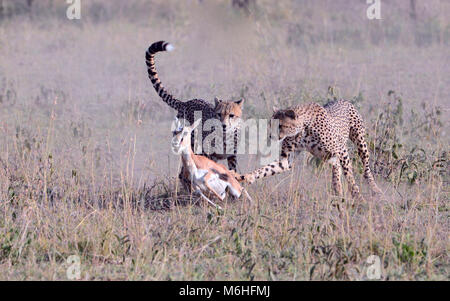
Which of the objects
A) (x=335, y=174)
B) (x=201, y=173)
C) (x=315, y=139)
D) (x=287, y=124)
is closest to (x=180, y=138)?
(x=201, y=173)

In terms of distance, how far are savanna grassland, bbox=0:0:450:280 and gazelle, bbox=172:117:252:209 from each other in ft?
0.35

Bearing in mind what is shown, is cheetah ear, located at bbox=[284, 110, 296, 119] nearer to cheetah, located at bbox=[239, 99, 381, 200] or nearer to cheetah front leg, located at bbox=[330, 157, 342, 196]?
cheetah, located at bbox=[239, 99, 381, 200]

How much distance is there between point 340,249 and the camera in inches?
177

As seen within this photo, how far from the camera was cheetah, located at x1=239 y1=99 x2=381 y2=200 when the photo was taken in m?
5.80

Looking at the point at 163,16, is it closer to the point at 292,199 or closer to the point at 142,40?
the point at 142,40

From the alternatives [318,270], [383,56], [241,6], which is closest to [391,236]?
[318,270]

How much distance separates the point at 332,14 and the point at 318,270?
368 inches

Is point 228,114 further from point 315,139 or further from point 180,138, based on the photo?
point 180,138

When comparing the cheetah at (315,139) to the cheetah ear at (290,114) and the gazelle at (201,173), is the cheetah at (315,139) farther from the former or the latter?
the gazelle at (201,173)

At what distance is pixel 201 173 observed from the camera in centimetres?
539

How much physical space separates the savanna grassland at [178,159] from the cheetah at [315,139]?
0.12 meters

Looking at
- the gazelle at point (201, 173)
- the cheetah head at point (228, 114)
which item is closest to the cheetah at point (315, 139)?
the gazelle at point (201, 173)

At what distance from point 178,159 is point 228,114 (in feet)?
3.37

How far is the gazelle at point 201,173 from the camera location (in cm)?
532
